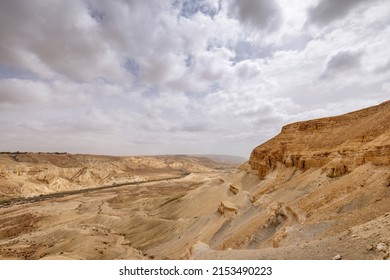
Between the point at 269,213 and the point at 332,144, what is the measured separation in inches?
332

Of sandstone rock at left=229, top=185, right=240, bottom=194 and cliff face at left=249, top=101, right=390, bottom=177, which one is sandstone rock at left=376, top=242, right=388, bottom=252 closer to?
cliff face at left=249, top=101, right=390, bottom=177

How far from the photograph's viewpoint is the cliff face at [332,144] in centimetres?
1584

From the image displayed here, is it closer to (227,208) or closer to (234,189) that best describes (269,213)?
(227,208)

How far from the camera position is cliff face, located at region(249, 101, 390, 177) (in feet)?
52.0

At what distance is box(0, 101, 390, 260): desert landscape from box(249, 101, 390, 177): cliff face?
0.08 m

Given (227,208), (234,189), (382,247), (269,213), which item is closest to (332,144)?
(269,213)

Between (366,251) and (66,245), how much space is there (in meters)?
22.7

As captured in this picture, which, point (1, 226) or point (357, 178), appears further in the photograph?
point (1, 226)

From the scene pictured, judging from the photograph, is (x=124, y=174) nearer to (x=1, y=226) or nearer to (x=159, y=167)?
(x=159, y=167)

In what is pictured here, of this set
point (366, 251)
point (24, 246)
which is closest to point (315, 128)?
point (366, 251)

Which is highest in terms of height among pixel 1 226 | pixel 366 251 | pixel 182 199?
pixel 366 251

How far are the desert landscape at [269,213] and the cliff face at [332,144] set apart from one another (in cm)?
8

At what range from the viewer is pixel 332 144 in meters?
21.1

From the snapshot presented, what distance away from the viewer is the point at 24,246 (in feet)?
79.6
